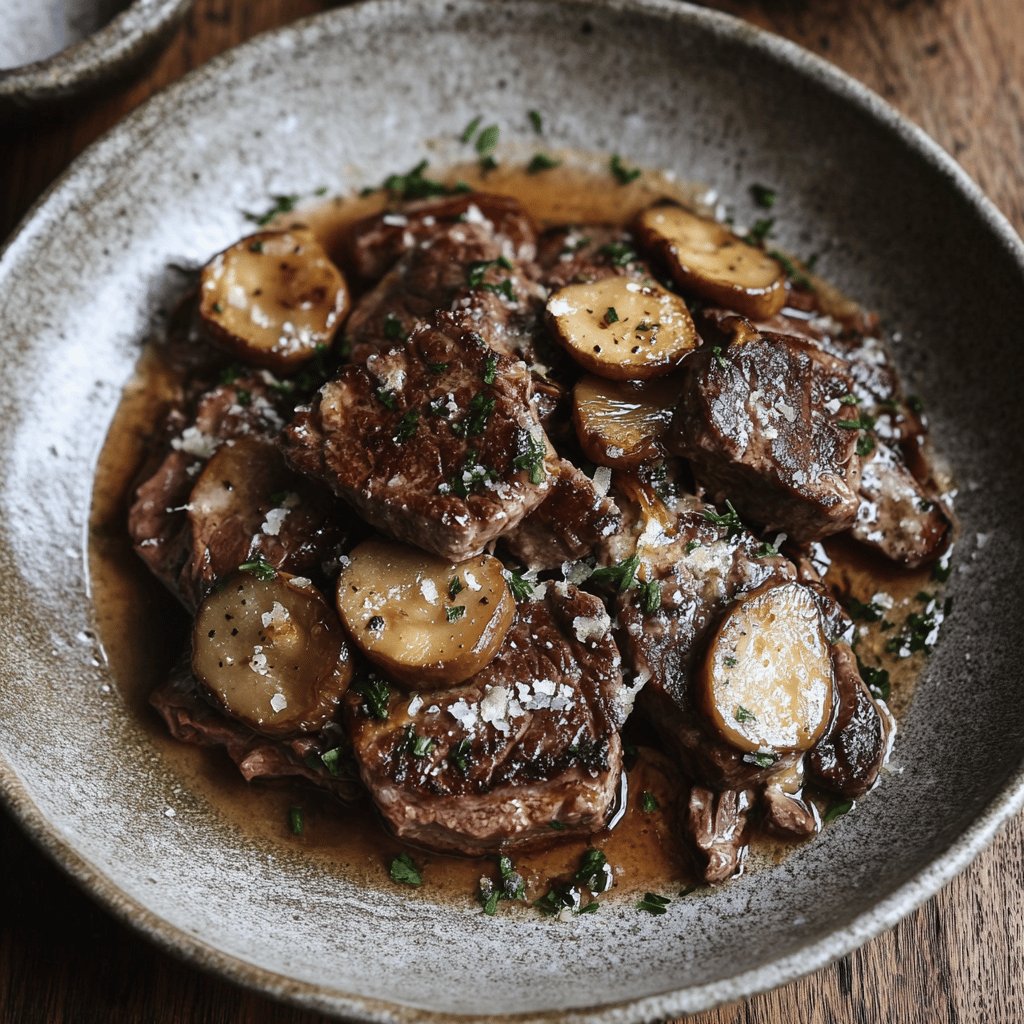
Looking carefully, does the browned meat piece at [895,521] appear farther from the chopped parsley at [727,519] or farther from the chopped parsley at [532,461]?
the chopped parsley at [532,461]

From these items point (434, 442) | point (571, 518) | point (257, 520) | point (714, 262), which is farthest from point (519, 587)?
point (714, 262)

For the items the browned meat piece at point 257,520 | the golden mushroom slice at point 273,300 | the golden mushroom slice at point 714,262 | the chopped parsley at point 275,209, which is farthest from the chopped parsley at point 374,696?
the chopped parsley at point 275,209

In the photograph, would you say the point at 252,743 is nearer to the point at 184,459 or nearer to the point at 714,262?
the point at 184,459

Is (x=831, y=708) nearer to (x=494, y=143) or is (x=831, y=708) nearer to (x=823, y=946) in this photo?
(x=823, y=946)

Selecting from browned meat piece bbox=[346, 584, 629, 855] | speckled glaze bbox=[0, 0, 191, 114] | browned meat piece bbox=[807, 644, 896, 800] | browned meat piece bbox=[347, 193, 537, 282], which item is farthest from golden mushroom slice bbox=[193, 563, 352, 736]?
speckled glaze bbox=[0, 0, 191, 114]

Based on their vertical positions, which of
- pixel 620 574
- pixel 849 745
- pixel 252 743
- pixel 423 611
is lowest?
pixel 252 743

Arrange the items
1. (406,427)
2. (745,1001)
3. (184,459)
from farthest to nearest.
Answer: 1. (184,459)
2. (745,1001)
3. (406,427)
